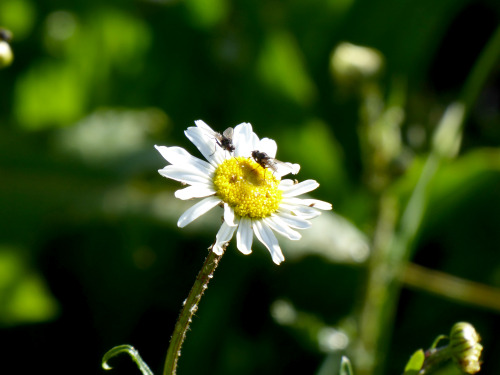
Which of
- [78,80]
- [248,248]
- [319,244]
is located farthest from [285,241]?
[78,80]

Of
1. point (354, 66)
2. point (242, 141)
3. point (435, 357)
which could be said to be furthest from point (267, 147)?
point (354, 66)

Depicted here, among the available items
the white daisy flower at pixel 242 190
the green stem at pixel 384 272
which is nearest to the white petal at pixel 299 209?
the white daisy flower at pixel 242 190

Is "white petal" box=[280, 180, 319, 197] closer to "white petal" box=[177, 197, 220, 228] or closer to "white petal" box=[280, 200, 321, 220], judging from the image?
"white petal" box=[280, 200, 321, 220]

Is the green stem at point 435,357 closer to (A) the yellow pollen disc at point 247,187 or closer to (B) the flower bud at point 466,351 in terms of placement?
(B) the flower bud at point 466,351

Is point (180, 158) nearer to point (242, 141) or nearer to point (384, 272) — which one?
point (242, 141)

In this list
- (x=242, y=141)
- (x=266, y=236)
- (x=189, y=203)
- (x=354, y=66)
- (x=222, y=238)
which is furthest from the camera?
(x=189, y=203)

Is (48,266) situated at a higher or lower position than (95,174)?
lower

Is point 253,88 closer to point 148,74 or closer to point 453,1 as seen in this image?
point 148,74
